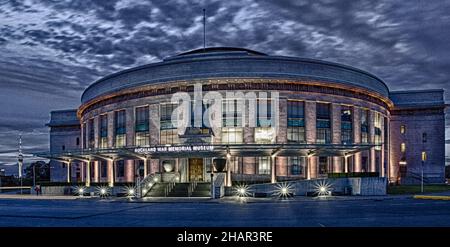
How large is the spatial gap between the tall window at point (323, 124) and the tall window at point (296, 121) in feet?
8.28

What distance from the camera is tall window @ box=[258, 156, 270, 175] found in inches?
2402

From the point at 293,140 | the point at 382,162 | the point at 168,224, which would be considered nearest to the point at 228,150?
the point at 293,140

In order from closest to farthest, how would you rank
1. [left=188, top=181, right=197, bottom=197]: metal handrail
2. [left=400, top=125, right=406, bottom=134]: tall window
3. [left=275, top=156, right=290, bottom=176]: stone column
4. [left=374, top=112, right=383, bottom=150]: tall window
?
1. [left=188, top=181, right=197, bottom=197]: metal handrail
2. [left=275, top=156, right=290, bottom=176]: stone column
3. [left=374, top=112, right=383, bottom=150]: tall window
4. [left=400, top=125, right=406, bottom=134]: tall window

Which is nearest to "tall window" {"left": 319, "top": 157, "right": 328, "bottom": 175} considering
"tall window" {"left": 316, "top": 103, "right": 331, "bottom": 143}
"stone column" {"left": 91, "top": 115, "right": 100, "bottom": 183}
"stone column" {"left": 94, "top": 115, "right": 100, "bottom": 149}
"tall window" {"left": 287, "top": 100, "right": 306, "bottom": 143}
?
"tall window" {"left": 316, "top": 103, "right": 331, "bottom": 143}

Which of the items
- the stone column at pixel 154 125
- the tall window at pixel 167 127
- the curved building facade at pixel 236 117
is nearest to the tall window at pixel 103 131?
the curved building facade at pixel 236 117

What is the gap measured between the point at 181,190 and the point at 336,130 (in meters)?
25.2

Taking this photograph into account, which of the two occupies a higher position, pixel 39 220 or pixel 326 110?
pixel 326 110

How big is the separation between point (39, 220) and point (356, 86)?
52.1 metres

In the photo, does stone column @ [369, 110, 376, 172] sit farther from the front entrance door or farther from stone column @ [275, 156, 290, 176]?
the front entrance door

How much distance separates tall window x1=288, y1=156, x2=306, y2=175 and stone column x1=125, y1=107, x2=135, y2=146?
22.3 meters

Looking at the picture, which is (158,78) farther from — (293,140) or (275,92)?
(293,140)

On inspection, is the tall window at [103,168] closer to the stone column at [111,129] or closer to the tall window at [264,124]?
the stone column at [111,129]

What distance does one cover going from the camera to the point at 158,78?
64.9 meters

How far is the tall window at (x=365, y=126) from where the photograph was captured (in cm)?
7079
